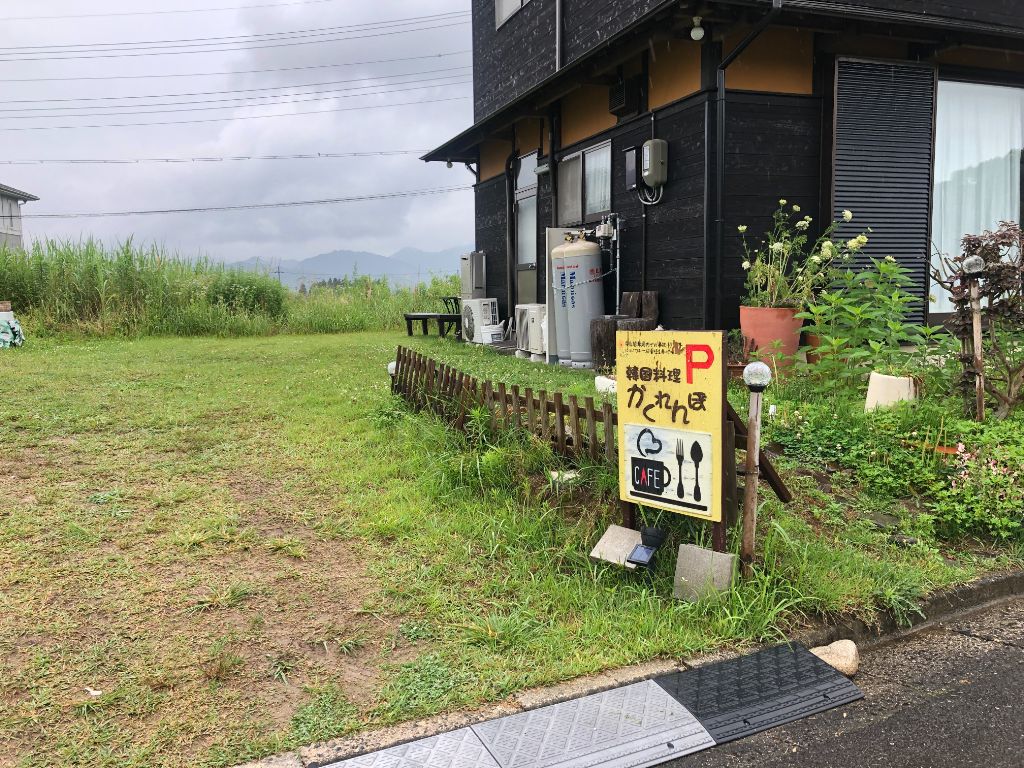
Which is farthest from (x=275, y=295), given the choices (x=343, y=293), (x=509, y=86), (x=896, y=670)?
(x=896, y=670)

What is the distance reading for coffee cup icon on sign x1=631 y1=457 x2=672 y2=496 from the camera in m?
3.08

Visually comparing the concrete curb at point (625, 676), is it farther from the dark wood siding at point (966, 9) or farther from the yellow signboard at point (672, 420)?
the dark wood siding at point (966, 9)

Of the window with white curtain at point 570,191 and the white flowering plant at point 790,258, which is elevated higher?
the window with white curtain at point 570,191

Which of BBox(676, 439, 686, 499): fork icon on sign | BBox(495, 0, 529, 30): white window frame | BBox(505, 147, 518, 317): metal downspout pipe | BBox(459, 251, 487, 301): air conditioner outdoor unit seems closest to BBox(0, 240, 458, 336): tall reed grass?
BBox(459, 251, 487, 301): air conditioner outdoor unit

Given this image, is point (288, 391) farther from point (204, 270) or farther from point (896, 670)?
point (204, 270)

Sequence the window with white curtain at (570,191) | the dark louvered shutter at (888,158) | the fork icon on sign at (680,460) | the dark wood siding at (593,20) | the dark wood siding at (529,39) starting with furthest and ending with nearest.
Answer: the window with white curtain at (570,191) < the dark wood siding at (529,39) < the dark wood siding at (593,20) < the dark louvered shutter at (888,158) < the fork icon on sign at (680,460)

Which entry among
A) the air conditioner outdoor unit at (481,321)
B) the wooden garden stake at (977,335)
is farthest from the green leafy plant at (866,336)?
the air conditioner outdoor unit at (481,321)

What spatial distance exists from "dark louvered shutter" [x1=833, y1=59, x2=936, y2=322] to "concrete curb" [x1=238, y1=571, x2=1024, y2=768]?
199 inches

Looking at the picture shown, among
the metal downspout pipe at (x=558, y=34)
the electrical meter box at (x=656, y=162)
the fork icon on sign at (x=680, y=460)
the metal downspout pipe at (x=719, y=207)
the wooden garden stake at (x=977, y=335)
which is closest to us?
the fork icon on sign at (x=680, y=460)

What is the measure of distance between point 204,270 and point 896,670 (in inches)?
645

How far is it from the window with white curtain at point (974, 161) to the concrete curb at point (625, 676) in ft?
19.0

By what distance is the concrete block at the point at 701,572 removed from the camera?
2.89 metres

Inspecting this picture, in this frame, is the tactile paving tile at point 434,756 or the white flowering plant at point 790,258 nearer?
the tactile paving tile at point 434,756

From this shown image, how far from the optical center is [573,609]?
2922 mm
